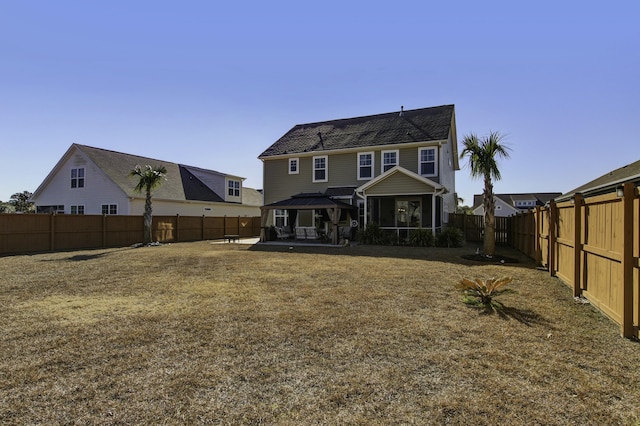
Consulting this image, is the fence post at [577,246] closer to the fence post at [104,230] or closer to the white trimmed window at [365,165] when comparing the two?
the white trimmed window at [365,165]

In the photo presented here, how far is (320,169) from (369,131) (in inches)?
158

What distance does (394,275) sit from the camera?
28.4 ft

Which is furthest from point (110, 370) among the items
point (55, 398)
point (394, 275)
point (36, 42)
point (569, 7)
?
point (36, 42)

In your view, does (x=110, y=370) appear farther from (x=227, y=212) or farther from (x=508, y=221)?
(x=227, y=212)

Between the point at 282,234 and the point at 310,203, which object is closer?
the point at 310,203

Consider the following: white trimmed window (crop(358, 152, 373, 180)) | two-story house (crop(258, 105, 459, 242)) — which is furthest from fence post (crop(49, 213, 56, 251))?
white trimmed window (crop(358, 152, 373, 180))

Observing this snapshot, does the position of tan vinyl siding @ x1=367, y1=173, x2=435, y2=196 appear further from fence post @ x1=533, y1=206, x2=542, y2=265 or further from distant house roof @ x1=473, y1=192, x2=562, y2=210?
distant house roof @ x1=473, y1=192, x2=562, y2=210

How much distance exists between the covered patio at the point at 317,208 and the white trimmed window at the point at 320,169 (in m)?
1.51

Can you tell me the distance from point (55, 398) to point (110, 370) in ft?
1.85

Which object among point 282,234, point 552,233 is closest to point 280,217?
point 282,234

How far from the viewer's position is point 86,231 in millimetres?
17766

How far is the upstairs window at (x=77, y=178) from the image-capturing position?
954 inches

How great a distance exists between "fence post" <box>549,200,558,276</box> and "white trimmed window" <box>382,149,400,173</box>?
11780 mm

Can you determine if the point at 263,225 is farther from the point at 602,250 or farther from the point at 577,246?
the point at 602,250
